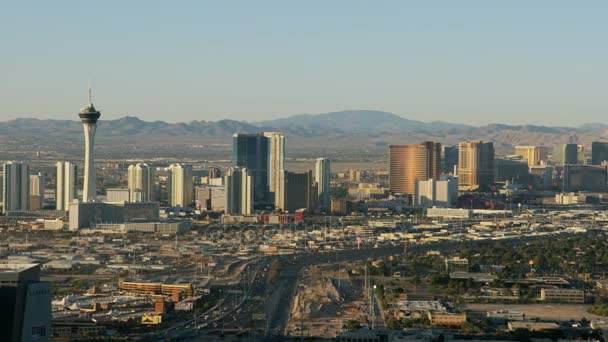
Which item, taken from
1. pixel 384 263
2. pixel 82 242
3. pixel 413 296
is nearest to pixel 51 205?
pixel 82 242

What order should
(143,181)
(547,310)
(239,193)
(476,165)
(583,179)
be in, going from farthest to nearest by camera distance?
1. (583,179)
2. (476,165)
3. (143,181)
4. (239,193)
5. (547,310)

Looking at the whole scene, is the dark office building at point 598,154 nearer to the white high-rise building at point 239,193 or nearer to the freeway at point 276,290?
the white high-rise building at point 239,193

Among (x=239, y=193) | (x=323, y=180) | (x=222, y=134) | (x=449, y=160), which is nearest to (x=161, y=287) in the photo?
(x=239, y=193)

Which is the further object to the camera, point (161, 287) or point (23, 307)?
point (161, 287)

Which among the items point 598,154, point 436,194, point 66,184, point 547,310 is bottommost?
point 547,310

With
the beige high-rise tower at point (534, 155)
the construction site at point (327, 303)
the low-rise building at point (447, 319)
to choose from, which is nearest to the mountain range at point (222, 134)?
the beige high-rise tower at point (534, 155)

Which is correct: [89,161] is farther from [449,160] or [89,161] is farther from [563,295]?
[449,160]

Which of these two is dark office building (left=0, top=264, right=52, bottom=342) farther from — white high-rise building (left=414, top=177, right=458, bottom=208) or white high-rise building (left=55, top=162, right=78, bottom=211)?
white high-rise building (left=414, top=177, right=458, bottom=208)
